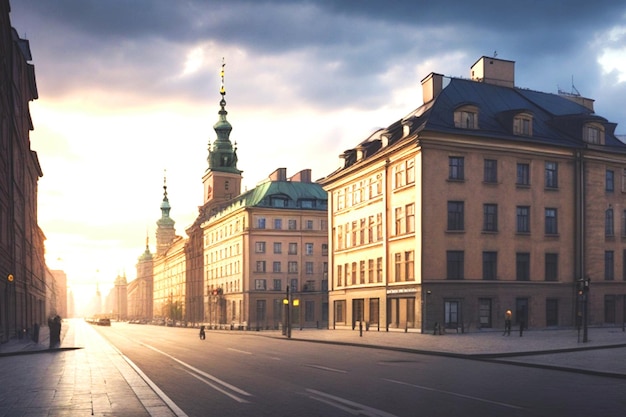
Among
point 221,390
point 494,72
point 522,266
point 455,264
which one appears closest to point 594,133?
point 494,72

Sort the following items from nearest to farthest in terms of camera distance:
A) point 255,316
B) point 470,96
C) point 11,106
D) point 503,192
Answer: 1. point 11,106
2. point 503,192
3. point 470,96
4. point 255,316

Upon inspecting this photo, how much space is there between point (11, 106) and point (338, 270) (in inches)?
1403

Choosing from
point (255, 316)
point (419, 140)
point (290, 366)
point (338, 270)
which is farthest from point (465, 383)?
point (255, 316)

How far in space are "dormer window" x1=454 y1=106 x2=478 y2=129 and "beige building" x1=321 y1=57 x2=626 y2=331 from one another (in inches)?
3.2

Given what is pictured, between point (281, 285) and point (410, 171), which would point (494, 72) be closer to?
point (410, 171)

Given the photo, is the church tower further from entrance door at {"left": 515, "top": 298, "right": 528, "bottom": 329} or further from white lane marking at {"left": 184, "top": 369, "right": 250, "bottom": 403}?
white lane marking at {"left": 184, "top": 369, "right": 250, "bottom": 403}

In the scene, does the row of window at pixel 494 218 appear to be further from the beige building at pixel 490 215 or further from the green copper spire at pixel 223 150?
the green copper spire at pixel 223 150

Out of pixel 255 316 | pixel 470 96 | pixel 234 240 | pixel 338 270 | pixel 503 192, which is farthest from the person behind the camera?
pixel 234 240

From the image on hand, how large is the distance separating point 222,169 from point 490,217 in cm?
9514

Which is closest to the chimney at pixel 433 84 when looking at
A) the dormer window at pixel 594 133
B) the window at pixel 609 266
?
the dormer window at pixel 594 133

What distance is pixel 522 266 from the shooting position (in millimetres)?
56656

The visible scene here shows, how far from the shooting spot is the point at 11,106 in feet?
168

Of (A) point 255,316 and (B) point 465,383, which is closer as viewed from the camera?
(B) point 465,383

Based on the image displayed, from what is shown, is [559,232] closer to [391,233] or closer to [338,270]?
[391,233]
